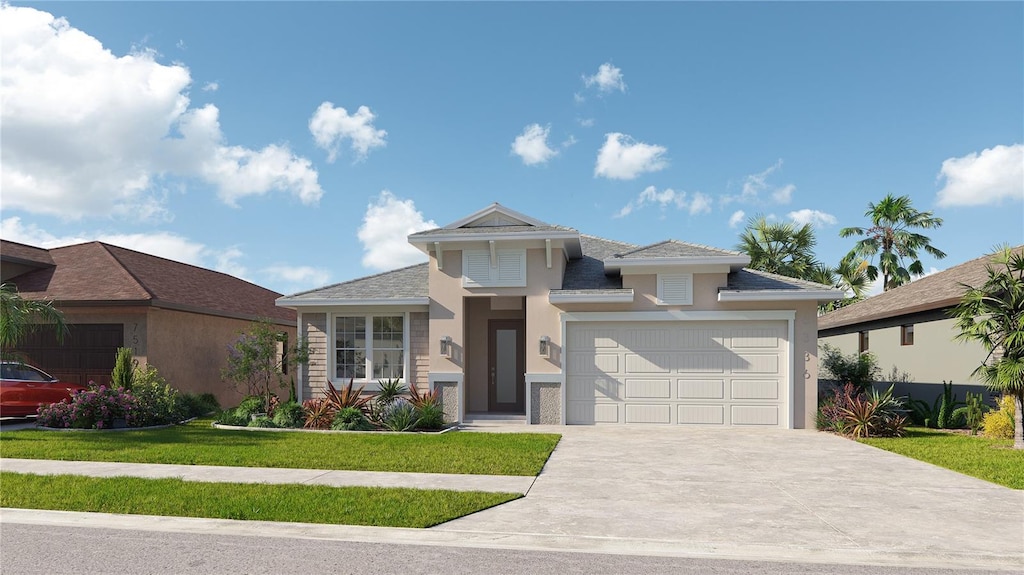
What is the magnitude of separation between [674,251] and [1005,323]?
22.8ft

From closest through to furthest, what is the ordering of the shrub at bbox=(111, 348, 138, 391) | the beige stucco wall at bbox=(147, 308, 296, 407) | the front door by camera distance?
the shrub at bbox=(111, 348, 138, 391) < the front door < the beige stucco wall at bbox=(147, 308, 296, 407)

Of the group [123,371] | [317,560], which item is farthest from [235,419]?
[317,560]

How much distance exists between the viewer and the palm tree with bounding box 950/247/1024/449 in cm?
1293

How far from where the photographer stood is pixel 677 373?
16.1 metres

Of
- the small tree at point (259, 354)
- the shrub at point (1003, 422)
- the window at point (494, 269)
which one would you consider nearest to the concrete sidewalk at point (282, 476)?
the small tree at point (259, 354)

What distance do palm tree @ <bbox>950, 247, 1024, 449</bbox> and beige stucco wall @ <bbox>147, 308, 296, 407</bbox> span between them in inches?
681

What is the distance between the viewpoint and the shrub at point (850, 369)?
19609mm

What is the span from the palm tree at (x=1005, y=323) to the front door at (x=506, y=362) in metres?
10.6

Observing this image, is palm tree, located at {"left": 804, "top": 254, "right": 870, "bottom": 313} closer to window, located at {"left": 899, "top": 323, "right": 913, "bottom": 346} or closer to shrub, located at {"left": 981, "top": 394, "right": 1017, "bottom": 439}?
window, located at {"left": 899, "top": 323, "right": 913, "bottom": 346}

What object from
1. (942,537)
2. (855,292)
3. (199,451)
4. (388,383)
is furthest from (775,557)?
(855,292)

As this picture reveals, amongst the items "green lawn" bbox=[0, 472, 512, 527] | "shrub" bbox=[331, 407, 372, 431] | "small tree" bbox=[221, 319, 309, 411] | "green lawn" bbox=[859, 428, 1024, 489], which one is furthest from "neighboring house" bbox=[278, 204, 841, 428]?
"green lawn" bbox=[0, 472, 512, 527]

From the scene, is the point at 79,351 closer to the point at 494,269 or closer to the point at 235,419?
the point at 235,419

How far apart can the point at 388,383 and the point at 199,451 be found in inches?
229

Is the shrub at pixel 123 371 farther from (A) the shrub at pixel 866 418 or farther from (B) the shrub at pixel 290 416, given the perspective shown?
(A) the shrub at pixel 866 418
